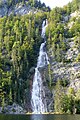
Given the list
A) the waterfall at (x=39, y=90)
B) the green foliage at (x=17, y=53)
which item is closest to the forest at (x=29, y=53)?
the green foliage at (x=17, y=53)

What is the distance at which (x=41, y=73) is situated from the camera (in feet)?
474

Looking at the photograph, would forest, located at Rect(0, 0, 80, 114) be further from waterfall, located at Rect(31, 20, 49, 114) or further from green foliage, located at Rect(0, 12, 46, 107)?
waterfall, located at Rect(31, 20, 49, 114)

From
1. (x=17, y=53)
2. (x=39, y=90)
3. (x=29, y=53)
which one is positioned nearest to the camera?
(x=39, y=90)

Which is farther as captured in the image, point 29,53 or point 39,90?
point 29,53

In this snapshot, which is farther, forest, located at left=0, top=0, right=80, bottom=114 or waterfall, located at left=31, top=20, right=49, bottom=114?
waterfall, located at left=31, top=20, right=49, bottom=114

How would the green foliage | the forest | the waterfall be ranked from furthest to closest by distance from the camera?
the green foliage → the waterfall → the forest

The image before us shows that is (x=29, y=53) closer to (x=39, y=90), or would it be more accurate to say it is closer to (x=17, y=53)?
(x=17, y=53)

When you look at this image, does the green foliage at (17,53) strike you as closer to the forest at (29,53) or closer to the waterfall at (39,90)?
the forest at (29,53)

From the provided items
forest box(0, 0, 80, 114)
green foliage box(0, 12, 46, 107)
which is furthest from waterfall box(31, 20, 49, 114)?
green foliage box(0, 12, 46, 107)

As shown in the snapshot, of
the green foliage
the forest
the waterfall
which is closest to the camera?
the forest

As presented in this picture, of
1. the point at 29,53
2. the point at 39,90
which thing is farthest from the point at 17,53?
the point at 39,90

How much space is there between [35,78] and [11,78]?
12.4 meters

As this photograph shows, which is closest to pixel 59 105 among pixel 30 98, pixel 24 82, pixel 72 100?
pixel 72 100

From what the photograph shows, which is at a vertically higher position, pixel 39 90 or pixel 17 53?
pixel 17 53
